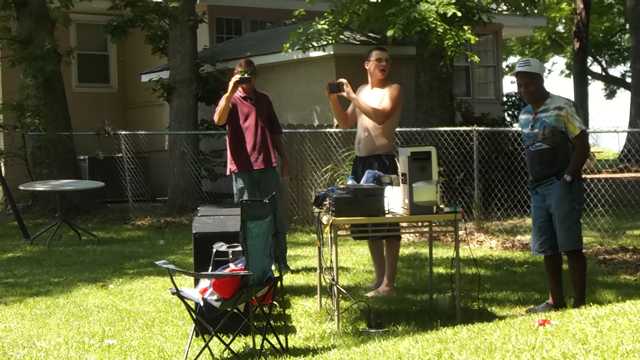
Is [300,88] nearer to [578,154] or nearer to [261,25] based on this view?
[261,25]

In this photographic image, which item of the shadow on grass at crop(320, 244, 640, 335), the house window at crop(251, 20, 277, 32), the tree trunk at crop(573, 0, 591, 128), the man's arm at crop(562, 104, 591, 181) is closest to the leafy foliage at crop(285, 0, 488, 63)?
the shadow on grass at crop(320, 244, 640, 335)

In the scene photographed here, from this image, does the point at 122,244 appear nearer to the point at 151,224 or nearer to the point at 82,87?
the point at 151,224

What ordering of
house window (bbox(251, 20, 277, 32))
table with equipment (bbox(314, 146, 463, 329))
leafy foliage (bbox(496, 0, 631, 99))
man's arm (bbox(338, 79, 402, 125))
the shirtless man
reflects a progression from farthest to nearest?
leafy foliage (bbox(496, 0, 631, 99)) < house window (bbox(251, 20, 277, 32)) < the shirtless man < man's arm (bbox(338, 79, 402, 125)) < table with equipment (bbox(314, 146, 463, 329))

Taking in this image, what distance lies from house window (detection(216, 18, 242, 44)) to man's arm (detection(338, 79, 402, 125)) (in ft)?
47.4

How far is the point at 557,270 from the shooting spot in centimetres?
670

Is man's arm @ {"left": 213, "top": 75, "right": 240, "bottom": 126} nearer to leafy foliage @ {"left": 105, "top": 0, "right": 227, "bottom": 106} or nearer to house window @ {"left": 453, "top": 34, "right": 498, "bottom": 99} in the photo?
leafy foliage @ {"left": 105, "top": 0, "right": 227, "bottom": 106}

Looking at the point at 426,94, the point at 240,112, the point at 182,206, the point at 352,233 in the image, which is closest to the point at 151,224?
the point at 182,206

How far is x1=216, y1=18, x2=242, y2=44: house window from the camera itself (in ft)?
69.6

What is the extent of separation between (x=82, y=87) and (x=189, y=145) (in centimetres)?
625

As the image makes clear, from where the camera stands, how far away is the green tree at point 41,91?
1479cm

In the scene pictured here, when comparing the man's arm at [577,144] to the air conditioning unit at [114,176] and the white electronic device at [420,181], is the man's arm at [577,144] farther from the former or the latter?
the air conditioning unit at [114,176]

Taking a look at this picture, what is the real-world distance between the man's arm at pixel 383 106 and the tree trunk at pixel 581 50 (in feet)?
59.9

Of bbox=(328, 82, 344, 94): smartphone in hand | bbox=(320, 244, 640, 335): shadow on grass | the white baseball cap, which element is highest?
the white baseball cap

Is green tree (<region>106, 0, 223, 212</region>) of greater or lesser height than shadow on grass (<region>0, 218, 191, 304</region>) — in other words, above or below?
above
